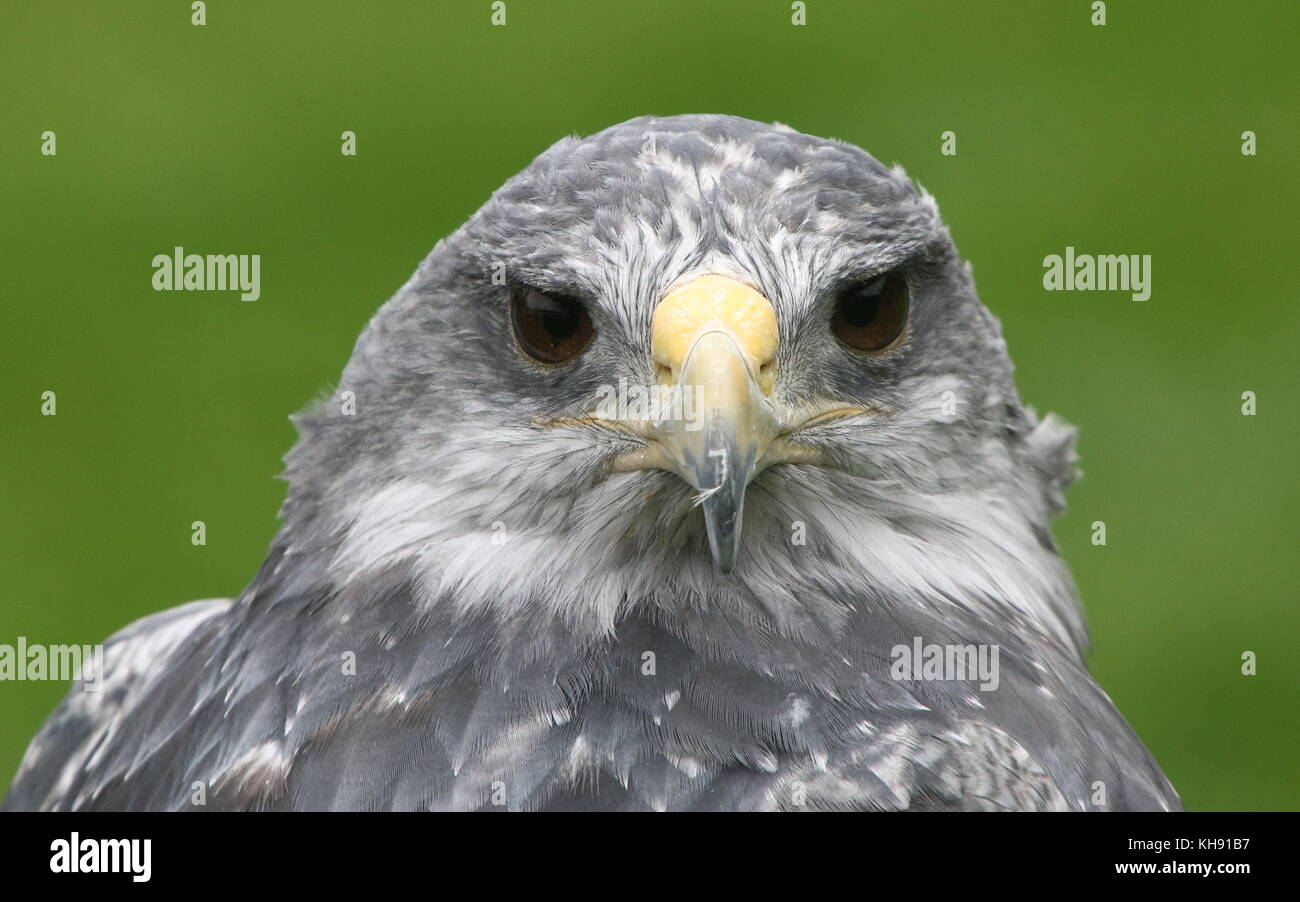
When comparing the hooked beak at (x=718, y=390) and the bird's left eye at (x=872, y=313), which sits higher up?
the bird's left eye at (x=872, y=313)

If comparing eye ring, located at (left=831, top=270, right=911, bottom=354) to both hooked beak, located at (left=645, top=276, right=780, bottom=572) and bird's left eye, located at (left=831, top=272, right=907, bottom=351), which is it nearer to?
bird's left eye, located at (left=831, top=272, right=907, bottom=351)

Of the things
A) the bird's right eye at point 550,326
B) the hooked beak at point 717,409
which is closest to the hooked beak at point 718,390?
the hooked beak at point 717,409

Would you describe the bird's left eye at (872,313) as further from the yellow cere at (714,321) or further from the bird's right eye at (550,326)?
the bird's right eye at (550,326)


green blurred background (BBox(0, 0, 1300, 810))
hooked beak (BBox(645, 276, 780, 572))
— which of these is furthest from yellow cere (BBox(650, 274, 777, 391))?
green blurred background (BBox(0, 0, 1300, 810))

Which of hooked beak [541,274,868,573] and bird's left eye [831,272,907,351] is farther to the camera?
bird's left eye [831,272,907,351]

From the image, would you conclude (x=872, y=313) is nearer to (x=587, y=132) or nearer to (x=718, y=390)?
(x=718, y=390)

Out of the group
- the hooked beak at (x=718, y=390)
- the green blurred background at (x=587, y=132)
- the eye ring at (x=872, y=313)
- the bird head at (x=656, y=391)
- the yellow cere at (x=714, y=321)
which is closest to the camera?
the hooked beak at (x=718, y=390)

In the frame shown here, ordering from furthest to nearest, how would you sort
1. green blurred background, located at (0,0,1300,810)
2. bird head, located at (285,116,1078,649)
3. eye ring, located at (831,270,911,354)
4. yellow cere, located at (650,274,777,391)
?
green blurred background, located at (0,0,1300,810), eye ring, located at (831,270,911,354), bird head, located at (285,116,1078,649), yellow cere, located at (650,274,777,391)

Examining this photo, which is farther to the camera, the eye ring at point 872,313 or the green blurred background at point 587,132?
the green blurred background at point 587,132

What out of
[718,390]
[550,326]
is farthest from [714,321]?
[550,326]
